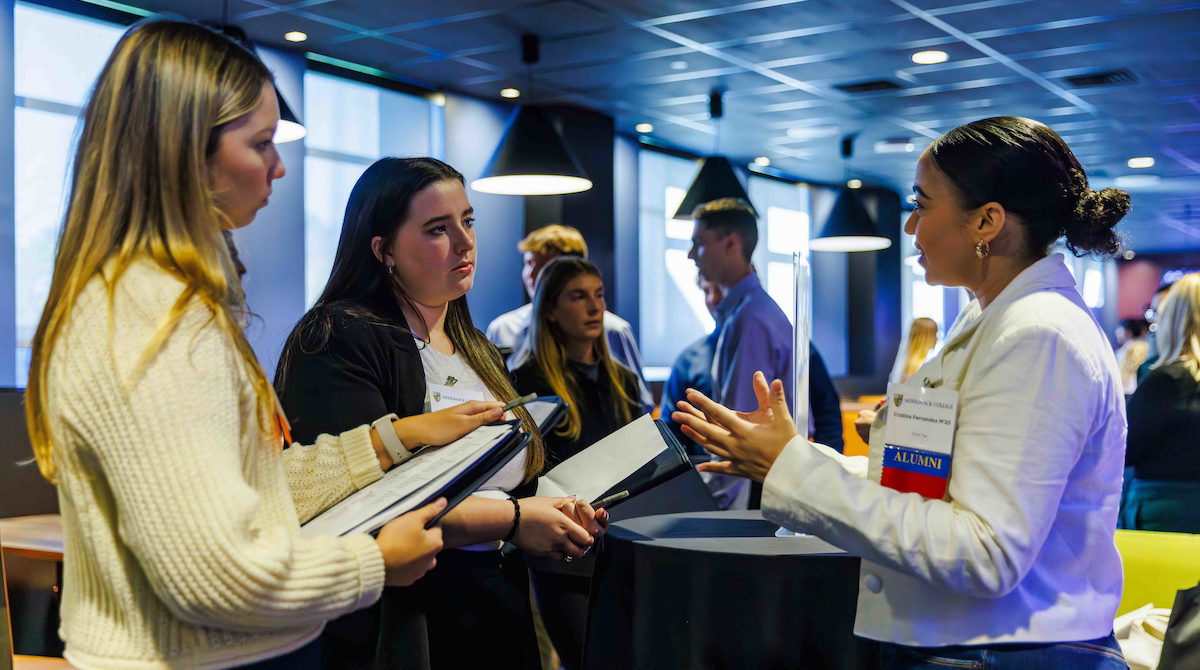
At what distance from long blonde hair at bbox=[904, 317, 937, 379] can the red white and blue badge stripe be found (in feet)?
19.0

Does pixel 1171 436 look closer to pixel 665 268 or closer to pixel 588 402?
pixel 588 402

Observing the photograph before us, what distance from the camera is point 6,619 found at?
6.50 ft

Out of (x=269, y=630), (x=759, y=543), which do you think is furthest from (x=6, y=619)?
(x=759, y=543)

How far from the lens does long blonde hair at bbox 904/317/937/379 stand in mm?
6789

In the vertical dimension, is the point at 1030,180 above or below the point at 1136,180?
below

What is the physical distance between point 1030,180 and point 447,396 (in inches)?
38.6

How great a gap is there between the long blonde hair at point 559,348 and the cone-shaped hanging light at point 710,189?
2.50 m

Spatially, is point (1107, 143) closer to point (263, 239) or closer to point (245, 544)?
point (263, 239)

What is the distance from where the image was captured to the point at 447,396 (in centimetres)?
165

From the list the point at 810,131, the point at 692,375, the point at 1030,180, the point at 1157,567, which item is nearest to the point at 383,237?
the point at 1030,180

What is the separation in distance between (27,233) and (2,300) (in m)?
0.36

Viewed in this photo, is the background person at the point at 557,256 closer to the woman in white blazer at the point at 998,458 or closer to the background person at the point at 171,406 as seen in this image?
the woman in white blazer at the point at 998,458

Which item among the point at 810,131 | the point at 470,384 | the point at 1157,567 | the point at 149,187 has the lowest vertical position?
the point at 1157,567

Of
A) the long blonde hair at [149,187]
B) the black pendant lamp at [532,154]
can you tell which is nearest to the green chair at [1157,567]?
the long blonde hair at [149,187]
